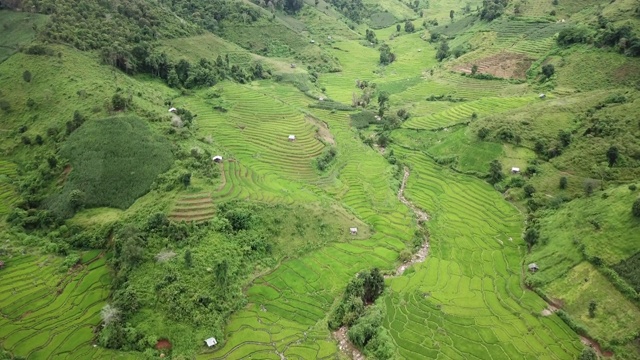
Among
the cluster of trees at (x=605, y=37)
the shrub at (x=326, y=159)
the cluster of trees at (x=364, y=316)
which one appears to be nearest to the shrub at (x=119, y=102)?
the shrub at (x=326, y=159)

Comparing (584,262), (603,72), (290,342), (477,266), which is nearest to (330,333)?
(290,342)

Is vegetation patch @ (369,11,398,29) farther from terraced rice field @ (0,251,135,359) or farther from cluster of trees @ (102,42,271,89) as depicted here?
terraced rice field @ (0,251,135,359)

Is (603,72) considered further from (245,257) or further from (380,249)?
(245,257)

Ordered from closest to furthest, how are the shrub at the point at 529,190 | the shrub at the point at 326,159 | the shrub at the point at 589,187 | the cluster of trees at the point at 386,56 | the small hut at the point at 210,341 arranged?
the small hut at the point at 210,341 → the shrub at the point at 589,187 → the shrub at the point at 529,190 → the shrub at the point at 326,159 → the cluster of trees at the point at 386,56

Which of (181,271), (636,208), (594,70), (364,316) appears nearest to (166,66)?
(181,271)

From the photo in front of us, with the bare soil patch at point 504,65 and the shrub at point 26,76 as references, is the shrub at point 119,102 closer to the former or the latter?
the shrub at point 26,76

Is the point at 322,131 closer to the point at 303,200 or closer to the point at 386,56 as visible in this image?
the point at 303,200
